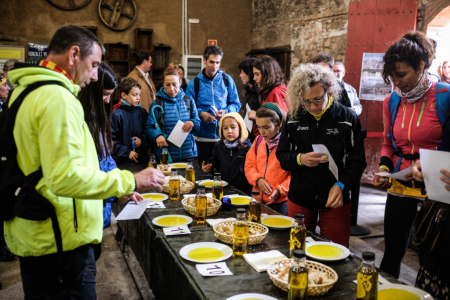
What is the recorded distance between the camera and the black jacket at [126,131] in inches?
142

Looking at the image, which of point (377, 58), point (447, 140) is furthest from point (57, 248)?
point (377, 58)

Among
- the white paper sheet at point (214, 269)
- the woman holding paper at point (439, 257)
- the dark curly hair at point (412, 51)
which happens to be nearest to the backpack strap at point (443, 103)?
the dark curly hair at point (412, 51)

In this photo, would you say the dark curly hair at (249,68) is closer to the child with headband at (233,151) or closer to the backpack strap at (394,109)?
the child with headband at (233,151)

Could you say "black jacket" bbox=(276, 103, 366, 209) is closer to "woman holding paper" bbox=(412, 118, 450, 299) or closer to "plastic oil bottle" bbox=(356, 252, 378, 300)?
"woman holding paper" bbox=(412, 118, 450, 299)

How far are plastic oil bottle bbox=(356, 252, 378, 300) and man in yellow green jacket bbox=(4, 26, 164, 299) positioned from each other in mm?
816

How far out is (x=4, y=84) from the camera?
339 centimetres

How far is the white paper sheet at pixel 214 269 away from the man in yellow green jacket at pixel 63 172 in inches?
14.8

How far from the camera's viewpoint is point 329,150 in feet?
6.79

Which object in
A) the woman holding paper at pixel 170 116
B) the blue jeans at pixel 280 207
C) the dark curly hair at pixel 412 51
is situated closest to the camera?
the dark curly hair at pixel 412 51

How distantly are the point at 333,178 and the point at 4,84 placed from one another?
122 inches

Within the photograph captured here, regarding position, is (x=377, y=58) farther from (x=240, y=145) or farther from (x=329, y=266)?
(x=329, y=266)

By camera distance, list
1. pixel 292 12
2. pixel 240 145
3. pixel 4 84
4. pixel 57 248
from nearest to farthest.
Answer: pixel 57 248 < pixel 240 145 < pixel 4 84 < pixel 292 12

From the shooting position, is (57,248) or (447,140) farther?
(447,140)

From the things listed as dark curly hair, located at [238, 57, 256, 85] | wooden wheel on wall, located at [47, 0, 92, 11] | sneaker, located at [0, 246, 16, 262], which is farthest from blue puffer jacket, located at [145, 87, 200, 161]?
wooden wheel on wall, located at [47, 0, 92, 11]
